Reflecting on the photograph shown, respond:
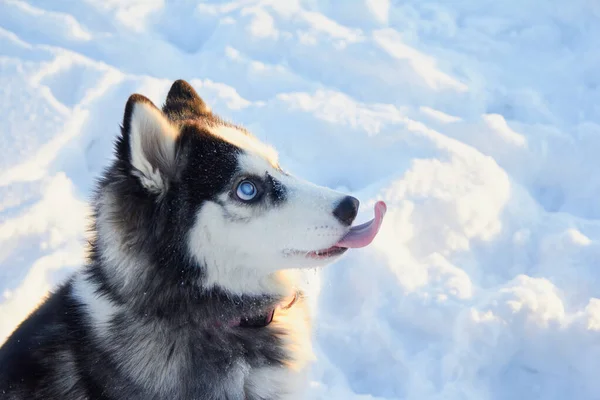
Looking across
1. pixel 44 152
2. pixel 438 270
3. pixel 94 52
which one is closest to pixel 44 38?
pixel 94 52

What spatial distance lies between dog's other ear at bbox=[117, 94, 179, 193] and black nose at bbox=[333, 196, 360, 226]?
0.65m

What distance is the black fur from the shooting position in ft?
7.34

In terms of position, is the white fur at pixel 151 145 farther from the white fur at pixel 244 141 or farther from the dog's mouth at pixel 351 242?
the dog's mouth at pixel 351 242

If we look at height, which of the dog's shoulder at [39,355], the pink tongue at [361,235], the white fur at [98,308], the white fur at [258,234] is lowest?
the dog's shoulder at [39,355]

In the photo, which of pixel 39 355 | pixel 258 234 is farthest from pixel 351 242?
pixel 39 355

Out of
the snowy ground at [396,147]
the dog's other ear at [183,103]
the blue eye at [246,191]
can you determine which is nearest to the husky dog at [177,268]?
the blue eye at [246,191]

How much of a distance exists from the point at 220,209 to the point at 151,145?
1.15 feet

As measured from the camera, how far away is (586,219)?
409cm

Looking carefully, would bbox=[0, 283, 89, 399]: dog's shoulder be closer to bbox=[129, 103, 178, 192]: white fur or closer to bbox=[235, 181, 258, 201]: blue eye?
bbox=[129, 103, 178, 192]: white fur

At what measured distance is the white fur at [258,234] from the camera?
7.41 feet

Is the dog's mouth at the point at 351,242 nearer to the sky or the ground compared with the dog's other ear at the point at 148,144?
nearer to the sky

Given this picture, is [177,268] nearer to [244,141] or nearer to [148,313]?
[148,313]

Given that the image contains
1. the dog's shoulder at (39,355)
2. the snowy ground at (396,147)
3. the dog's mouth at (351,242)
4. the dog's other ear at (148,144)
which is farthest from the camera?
the snowy ground at (396,147)

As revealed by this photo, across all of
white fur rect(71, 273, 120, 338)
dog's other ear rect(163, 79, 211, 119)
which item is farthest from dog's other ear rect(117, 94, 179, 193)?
white fur rect(71, 273, 120, 338)
